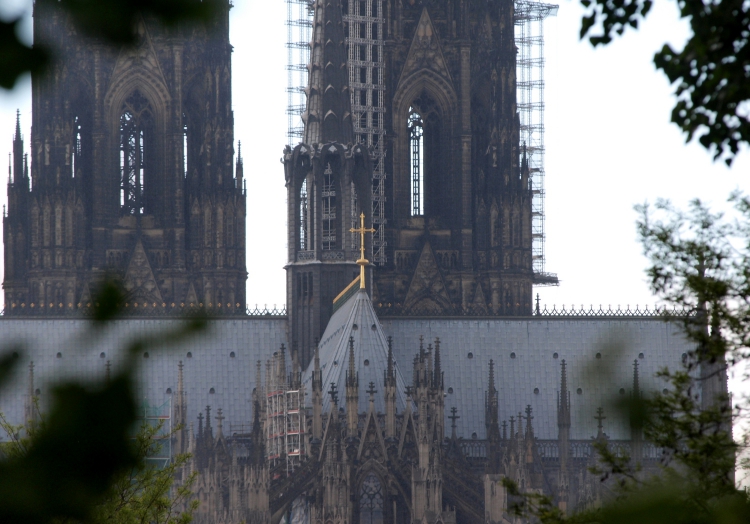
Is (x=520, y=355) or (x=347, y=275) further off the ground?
(x=347, y=275)

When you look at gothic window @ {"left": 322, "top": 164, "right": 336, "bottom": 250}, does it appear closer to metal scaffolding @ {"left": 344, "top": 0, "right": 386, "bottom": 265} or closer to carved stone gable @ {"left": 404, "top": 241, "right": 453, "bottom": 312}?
carved stone gable @ {"left": 404, "top": 241, "right": 453, "bottom": 312}

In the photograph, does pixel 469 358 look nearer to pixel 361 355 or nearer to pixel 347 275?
pixel 347 275

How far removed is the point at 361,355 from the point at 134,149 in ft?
71.0

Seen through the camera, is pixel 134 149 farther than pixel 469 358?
Yes

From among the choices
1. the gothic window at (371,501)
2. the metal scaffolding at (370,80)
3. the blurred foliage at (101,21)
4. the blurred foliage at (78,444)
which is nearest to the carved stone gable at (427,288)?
the metal scaffolding at (370,80)

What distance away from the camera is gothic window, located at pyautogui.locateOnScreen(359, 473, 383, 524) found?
4169 cm

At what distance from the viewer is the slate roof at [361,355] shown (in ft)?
147

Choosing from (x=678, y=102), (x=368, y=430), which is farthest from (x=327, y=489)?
(x=678, y=102)

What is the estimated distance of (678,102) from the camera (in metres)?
9.64

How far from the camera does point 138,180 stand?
64312 millimetres

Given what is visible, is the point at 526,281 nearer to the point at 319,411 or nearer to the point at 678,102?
the point at 319,411

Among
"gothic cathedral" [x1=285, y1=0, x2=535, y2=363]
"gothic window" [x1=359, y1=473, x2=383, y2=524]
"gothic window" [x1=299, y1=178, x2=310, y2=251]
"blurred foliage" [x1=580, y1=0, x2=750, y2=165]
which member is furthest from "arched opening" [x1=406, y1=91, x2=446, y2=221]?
"blurred foliage" [x1=580, y1=0, x2=750, y2=165]

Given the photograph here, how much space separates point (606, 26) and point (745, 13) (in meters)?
1.05

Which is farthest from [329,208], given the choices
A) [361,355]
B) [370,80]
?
[370,80]
